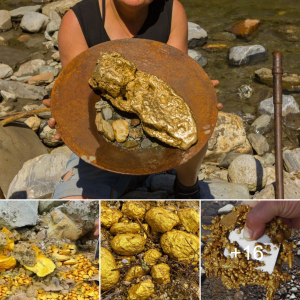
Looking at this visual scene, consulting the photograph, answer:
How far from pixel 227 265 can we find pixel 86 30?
1522mm

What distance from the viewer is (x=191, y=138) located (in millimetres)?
1711

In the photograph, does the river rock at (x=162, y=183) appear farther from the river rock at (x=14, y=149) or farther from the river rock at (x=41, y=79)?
the river rock at (x=41, y=79)

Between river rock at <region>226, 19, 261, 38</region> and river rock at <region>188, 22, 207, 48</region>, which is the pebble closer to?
river rock at <region>188, 22, 207, 48</region>

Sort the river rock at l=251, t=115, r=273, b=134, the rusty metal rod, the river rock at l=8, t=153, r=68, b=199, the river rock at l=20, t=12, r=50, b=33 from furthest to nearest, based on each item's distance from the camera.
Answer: the river rock at l=20, t=12, r=50, b=33 → the river rock at l=251, t=115, r=273, b=134 → the river rock at l=8, t=153, r=68, b=199 → the rusty metal rod

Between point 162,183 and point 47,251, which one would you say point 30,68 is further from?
point 47,251

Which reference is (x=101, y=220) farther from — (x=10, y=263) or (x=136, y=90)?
(x=136, y=90)

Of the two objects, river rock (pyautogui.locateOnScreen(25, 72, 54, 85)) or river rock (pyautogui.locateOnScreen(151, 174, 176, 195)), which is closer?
river rock (pyautogui.locateOnScreen(151, 174, 176, 195))

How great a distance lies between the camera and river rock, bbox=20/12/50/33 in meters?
Result: 6.77

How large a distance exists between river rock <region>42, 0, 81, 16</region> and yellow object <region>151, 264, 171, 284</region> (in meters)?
6.47

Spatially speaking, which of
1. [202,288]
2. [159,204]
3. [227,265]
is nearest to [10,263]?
[159,204]

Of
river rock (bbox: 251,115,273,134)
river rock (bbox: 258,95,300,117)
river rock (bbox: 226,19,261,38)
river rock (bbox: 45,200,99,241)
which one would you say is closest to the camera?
river rock (bbox: 45,200,99,241)

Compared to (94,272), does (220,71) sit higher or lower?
lower

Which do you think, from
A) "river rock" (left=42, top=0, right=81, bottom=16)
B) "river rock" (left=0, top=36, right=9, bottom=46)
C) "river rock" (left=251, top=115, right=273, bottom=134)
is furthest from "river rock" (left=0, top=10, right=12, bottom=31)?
"river rock" (left=251, top=115, right=273, bottom=134)

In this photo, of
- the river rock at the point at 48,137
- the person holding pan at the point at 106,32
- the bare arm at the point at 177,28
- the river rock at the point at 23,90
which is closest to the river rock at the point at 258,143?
the person holding pan at the point at 106,32
